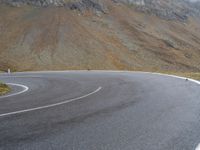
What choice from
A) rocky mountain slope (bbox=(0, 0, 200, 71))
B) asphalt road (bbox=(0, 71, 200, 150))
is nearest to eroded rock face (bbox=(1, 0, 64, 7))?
rocky mountain slope (bbox=(0, 0, 200, 71))

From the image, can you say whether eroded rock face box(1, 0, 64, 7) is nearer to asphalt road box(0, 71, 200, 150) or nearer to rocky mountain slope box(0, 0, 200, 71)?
rocky mountain slope box(0, 0, 200, 71)

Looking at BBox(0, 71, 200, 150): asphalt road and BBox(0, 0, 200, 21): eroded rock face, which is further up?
BBox(0, 0, 200, 21): eroded rock face

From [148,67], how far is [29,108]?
49353mm

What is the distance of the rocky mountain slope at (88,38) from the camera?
188ft

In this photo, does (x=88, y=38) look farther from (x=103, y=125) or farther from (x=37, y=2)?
(x=103, y=125)

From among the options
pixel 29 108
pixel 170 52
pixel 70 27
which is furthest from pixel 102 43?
pixel 29 108

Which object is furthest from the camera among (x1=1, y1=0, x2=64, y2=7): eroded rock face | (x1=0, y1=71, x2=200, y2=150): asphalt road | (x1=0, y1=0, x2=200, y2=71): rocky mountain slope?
(x1=1, y1=0, x2=64, y2=7): eroded rock face

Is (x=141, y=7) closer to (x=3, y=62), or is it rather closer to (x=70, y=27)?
(x=70, y=27)

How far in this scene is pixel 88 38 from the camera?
63.8 meters

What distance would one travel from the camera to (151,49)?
66625 mm

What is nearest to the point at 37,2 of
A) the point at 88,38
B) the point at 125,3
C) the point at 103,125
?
the point at 88,38

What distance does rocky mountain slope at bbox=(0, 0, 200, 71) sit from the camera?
5722cm

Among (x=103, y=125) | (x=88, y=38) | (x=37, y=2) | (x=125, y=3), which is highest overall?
(x=125, y=3)

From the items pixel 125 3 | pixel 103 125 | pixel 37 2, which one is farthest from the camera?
pixel 125 3
